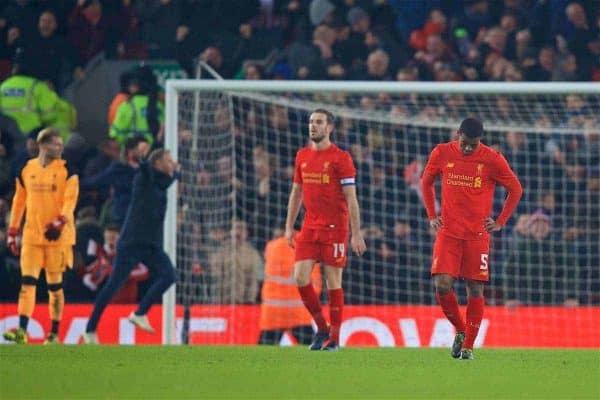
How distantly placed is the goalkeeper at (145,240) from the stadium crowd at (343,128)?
394 millimetres

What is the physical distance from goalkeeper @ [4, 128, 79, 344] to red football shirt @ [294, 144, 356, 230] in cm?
265

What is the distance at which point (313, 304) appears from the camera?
1298cm

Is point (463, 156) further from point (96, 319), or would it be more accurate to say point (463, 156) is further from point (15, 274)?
point (15, 274)

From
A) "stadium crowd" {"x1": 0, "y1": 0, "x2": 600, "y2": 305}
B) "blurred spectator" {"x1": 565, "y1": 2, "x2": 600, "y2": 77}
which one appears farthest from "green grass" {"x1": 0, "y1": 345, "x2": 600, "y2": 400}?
"blurred spectator" {"x1": 565, "y1": 2, "x2": 600, "y2": 77}

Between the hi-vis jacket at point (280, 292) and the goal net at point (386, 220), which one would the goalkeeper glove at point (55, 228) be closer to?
the goal net at point (386, 220)

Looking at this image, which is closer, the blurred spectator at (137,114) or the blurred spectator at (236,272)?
the blurred spectator at (236,272)

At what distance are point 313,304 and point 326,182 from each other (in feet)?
3.56

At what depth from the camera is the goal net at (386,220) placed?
16.4 meters

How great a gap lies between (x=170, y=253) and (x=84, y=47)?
221 inches

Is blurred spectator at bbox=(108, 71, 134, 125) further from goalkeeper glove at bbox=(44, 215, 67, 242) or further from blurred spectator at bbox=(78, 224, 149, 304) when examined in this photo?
goalkeeper glove at bbox=(44, 215, 67, 242)

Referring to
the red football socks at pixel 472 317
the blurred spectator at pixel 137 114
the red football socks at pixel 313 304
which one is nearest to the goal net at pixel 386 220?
the blurred spectator at pixel 137 114

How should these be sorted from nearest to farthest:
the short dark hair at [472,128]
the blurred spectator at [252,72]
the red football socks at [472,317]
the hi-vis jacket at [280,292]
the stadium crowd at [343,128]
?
the short dark hair at [472,128]
the red football socks at [472,317]
the hi-vis jacket at [280,292]
the stadium crowd at [343,128]
the blurred spectator at [252,72]

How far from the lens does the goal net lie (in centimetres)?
1644

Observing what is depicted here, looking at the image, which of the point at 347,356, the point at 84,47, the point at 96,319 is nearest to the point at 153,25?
the point at 84,47
